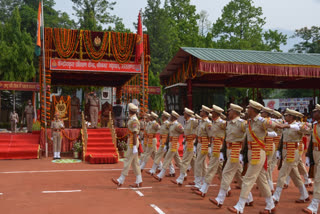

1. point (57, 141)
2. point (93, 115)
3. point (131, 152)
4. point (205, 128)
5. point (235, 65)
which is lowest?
point (57, 141)

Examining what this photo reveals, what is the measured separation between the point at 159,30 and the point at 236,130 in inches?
1649

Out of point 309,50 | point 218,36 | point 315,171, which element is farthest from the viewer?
point 309,50

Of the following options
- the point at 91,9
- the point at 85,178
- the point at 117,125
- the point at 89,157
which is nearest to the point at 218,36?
the point at 91,9

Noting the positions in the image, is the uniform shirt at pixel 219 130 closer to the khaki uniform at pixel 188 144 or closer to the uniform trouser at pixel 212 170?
the uniform trouser at pixel 212 170

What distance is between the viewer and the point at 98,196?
305 inches

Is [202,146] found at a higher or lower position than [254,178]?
higher

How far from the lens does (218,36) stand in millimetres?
40656

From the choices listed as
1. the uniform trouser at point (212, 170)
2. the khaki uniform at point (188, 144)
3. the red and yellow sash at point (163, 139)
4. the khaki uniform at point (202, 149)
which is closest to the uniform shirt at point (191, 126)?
the khaki uniform at point (188, 144)

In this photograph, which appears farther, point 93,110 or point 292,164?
point 93,110

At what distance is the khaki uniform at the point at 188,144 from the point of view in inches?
355

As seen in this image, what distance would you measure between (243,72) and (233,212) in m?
12.0

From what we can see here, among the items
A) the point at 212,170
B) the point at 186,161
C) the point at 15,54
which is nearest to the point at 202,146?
the point at 186,161

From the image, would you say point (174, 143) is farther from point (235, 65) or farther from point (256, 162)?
point (235, 65)

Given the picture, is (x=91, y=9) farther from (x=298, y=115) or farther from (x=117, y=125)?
(x=298, y=115)
